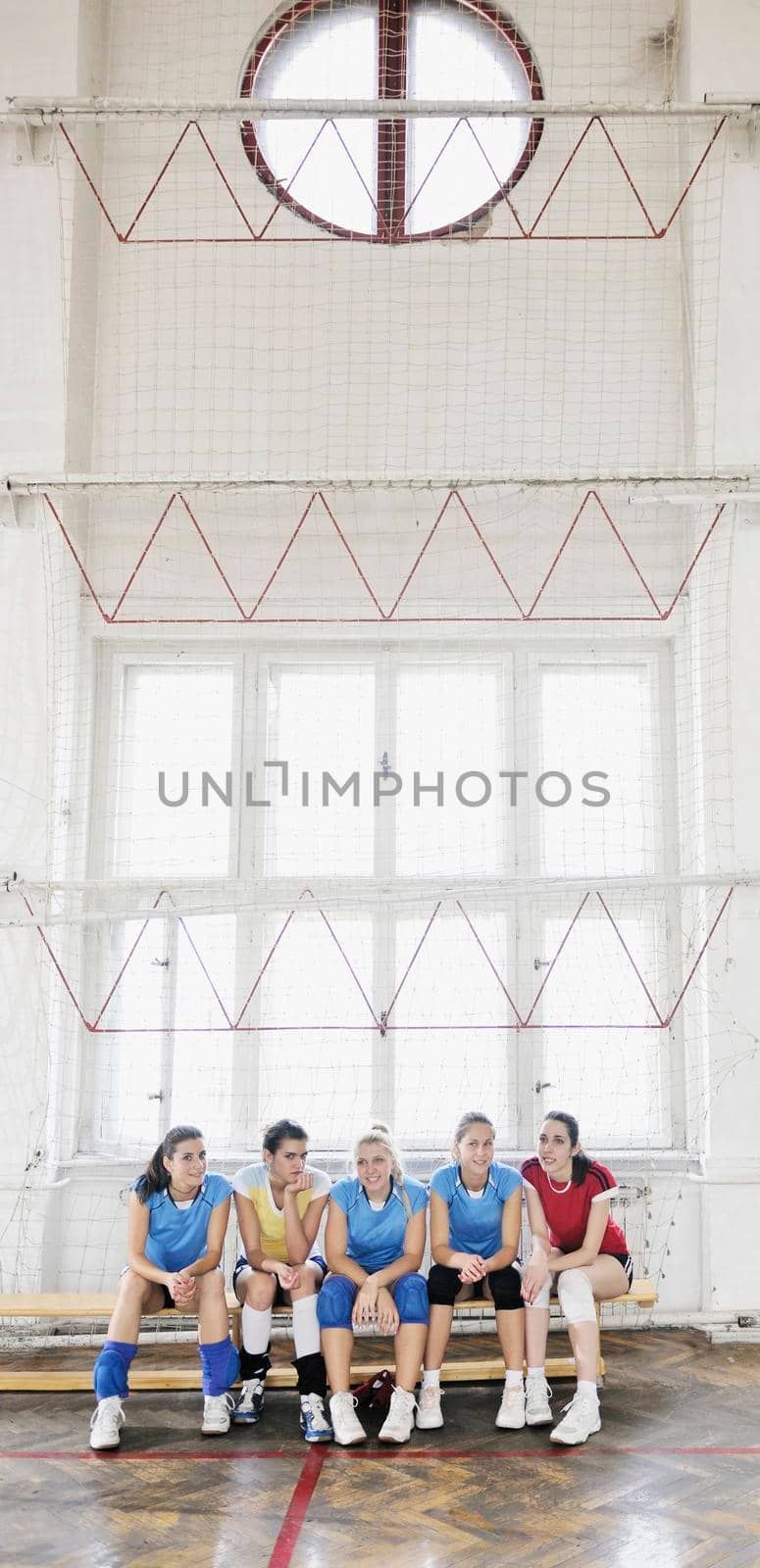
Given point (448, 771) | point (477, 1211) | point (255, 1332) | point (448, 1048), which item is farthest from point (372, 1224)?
point (448, 771)

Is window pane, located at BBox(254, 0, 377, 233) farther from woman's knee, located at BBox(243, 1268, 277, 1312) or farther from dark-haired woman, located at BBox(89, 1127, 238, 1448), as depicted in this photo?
woman's knee, located at BBox(243, 1268, 277, 1312)

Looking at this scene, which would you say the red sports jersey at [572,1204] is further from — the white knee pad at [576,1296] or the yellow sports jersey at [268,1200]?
the yellow sports jersey at [268,1200]

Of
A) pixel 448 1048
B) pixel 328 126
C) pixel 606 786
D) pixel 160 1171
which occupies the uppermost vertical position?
pixel 328 126

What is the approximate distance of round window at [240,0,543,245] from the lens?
457 cm

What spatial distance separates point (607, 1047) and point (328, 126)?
3426 mm

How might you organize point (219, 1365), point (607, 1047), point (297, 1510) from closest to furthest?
point (297, 1510), point (219, 1365), point (607, 1047)

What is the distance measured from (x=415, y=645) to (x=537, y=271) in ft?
4.66

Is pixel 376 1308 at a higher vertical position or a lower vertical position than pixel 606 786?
lower

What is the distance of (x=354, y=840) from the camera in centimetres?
439

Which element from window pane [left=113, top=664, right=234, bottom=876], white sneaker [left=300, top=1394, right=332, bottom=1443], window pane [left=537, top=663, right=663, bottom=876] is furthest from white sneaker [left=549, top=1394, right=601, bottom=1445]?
window pane [left=113, top=664, right=234, bottom=876]

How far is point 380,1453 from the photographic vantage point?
284 cm

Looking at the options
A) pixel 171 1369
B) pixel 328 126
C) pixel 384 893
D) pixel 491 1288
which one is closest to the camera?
pixel 491 1288

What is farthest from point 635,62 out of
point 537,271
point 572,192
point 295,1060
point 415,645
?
point 295,1060

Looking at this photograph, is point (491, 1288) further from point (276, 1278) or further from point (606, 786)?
point (606, 786)
